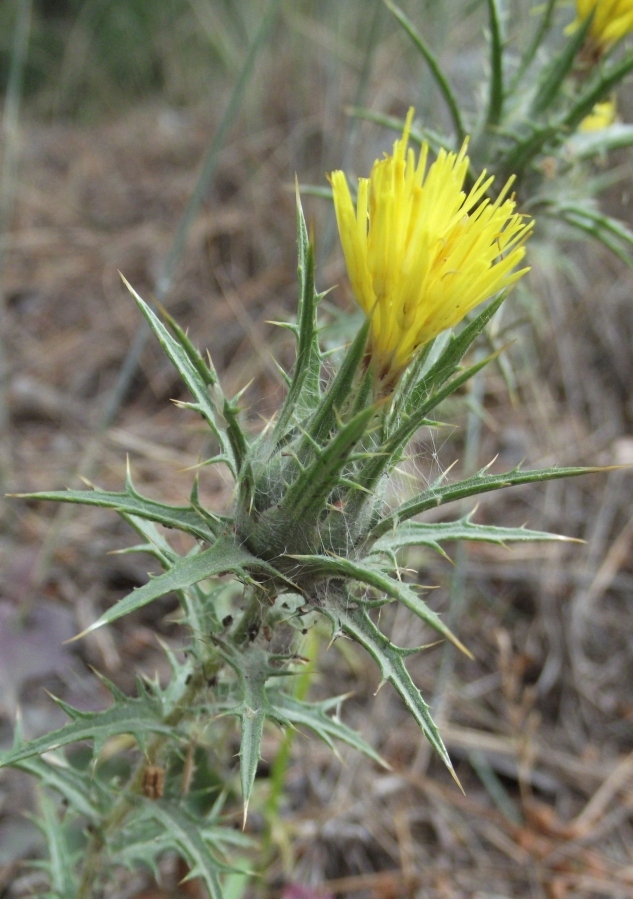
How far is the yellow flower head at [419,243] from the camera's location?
0.85 meters

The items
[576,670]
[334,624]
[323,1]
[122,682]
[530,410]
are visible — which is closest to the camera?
[334,624]

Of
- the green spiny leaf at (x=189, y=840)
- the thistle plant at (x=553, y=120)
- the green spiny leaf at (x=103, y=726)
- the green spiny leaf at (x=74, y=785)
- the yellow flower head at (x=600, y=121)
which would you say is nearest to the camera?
the green spiny leaf at (x=103, y=726)

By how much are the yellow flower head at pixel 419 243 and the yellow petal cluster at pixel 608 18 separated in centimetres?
99

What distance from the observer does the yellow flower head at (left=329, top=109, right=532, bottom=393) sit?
0.85 m

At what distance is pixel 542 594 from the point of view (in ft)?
9.40

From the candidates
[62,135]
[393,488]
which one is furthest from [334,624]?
[62,135]

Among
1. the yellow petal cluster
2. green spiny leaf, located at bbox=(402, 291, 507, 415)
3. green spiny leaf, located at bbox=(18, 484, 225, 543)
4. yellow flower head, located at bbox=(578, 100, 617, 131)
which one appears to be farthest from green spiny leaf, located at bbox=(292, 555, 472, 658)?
yellow flower head, located at bbox=(578, 100, 617, 131)

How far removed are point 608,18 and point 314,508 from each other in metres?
1.35

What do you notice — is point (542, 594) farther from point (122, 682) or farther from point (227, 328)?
point (227, 328)

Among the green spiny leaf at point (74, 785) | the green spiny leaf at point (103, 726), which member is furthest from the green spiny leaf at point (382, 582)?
the green spiny leaf at point (74, 785)

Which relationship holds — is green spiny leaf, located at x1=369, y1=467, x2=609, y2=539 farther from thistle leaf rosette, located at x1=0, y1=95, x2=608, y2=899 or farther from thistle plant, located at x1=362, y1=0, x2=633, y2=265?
thistle plant, located at x1=362, y1=0, x2=633, y2=265

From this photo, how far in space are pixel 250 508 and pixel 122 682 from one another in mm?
1536

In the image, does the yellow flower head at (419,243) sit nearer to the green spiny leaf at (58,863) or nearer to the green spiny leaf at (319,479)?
the green spiny leaf at (319,479)

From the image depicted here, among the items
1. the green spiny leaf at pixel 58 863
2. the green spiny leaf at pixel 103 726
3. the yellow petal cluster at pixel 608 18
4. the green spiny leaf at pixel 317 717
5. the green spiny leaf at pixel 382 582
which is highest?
the yellow petal cluster at pixel 608 18
